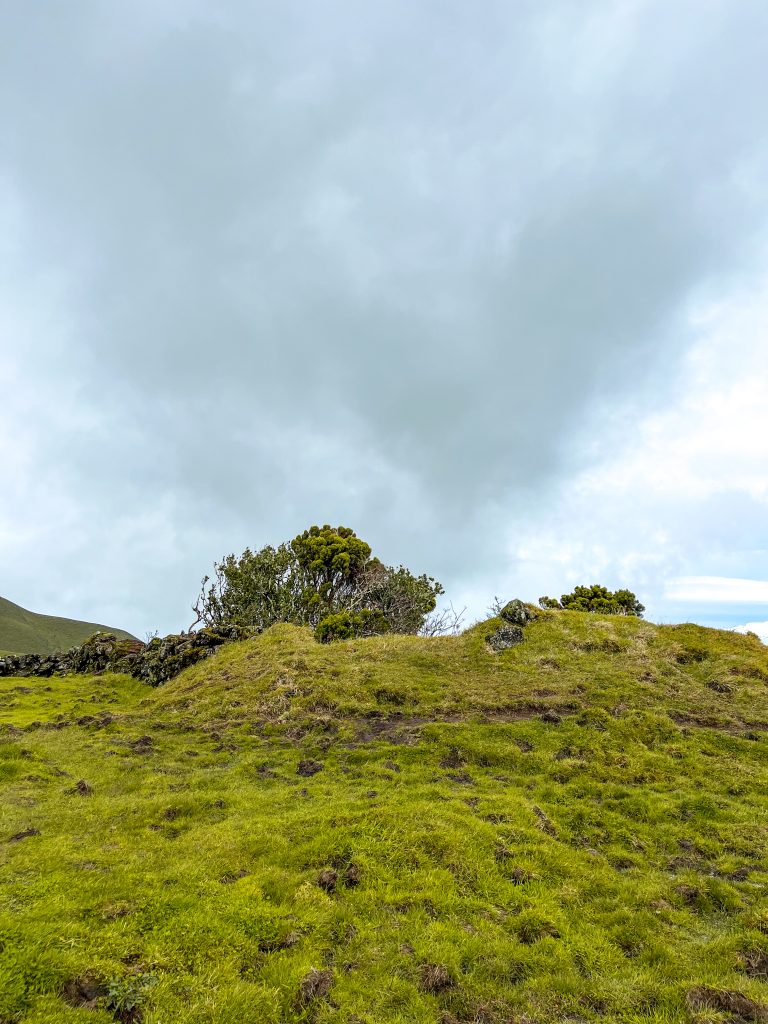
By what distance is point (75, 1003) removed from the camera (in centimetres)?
801

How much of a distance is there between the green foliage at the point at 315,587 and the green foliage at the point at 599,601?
16.2 metres

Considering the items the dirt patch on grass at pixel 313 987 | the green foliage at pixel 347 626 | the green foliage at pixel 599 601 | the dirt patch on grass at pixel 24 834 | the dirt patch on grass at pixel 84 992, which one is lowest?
the dirt patch on grass at pixel 313 987

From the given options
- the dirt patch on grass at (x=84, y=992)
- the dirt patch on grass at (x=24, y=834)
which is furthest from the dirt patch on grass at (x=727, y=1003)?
the dirt patch on grass at (x=24, y=834)

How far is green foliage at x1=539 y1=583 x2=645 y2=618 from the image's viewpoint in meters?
60.5

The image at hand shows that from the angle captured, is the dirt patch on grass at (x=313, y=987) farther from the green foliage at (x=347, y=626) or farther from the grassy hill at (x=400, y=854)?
the green foliage at (x=347, y=626)

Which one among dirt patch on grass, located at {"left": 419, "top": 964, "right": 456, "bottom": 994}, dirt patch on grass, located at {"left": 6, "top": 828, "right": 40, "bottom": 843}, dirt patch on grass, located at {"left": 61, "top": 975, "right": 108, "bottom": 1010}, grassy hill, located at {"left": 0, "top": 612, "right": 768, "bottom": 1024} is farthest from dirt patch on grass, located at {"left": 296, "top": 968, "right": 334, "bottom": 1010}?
dirt patch on grass, located at {"left": 6, "top": 828, "right": 40, "bottom": 843}

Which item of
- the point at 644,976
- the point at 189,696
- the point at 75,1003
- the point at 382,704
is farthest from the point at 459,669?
the point at 75,1003

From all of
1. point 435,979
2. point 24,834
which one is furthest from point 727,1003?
point 24,834

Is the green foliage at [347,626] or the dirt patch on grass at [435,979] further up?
the green foliage at [347,626]

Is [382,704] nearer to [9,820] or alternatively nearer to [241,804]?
[241,804]

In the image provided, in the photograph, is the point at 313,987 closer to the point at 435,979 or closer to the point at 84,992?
the point at 435,979

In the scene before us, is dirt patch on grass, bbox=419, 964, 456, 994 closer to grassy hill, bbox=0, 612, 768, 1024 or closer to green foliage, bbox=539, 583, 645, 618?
grassy hill, bbox=0, 612, 768, 1024

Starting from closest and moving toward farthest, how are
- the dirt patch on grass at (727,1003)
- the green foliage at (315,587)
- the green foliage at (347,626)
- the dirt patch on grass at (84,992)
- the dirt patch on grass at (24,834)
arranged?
the dirt patch on grass at (84,992)
the dirt patch on grass at (727,1003)
the dirt patch on grass at (24,834)
the green foliage at (347,626)
the green foliage at (315,587)

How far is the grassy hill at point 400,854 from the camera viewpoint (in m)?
8.78
